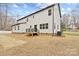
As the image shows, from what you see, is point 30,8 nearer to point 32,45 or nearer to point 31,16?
point 31,16

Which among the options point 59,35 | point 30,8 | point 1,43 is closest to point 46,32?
point 59,35

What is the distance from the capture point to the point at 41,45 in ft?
7.99

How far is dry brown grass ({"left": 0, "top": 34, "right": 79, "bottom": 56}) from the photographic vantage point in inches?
94.3

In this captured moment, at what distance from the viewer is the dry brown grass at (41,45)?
94.3 inches

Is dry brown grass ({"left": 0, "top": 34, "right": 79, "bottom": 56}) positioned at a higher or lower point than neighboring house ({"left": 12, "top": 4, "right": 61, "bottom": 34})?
lower

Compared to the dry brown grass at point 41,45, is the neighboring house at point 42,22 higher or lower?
higher

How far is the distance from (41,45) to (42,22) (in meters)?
0.29

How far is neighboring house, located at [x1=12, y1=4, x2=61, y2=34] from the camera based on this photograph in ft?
8.03

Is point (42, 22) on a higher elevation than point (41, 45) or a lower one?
higher

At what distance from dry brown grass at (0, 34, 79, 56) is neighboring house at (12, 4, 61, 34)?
0.09 metres

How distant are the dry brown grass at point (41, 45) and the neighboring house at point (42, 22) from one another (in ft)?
0.29

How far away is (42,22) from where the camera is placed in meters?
2.47

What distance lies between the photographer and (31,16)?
2473mm

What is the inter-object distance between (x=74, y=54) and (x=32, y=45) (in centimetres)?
52
